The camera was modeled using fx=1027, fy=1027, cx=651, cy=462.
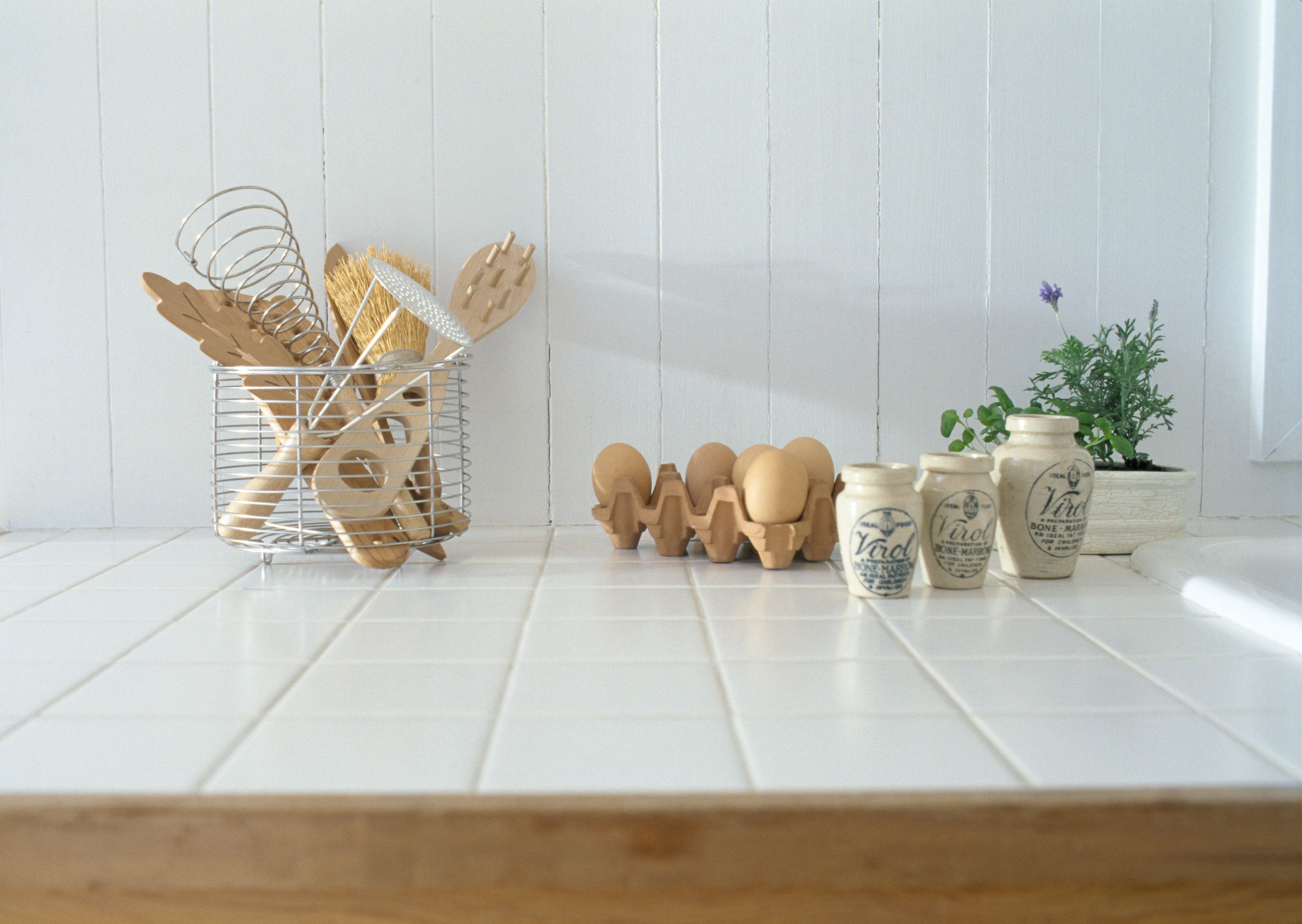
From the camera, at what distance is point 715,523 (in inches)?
39.8

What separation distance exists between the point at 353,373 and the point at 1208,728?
73cm

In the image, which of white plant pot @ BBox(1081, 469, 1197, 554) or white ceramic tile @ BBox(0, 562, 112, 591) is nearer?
Result: white ceramic tile @ BBox(0, 562, 112, 591)

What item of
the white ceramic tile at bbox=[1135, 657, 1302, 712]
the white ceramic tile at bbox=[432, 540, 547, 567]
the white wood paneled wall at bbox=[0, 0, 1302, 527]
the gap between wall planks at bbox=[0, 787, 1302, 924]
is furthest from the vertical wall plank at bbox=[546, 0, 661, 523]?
the gap between wall planks at bbox=[0, 787, 1302, 924]

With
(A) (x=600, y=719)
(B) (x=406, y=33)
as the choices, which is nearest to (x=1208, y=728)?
(A) (x=600, y=719)

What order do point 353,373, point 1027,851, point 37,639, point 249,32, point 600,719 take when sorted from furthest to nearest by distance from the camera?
point 249,32, point 353,373, point 37,639, point 600,719, point 1027,851

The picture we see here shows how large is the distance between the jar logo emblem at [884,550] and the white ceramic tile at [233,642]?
0.43 m

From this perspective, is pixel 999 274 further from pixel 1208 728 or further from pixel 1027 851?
pixel 1027 851

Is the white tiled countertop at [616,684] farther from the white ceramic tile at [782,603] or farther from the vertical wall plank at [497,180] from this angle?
the vertical wall plank at [497,180]

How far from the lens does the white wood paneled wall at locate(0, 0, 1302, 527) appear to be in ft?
3.88

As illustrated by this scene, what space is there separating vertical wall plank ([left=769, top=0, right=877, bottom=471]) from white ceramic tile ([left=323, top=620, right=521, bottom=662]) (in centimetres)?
54

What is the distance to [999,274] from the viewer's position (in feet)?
3.96

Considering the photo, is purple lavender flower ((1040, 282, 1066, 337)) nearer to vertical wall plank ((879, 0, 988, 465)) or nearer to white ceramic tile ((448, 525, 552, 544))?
vertical wall plank ((879, 0, 988, 465))

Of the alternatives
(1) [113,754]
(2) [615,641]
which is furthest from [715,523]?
(1) [113,754]

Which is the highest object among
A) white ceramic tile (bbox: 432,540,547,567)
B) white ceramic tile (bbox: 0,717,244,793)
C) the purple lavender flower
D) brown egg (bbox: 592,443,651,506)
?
the purple lavender flower
